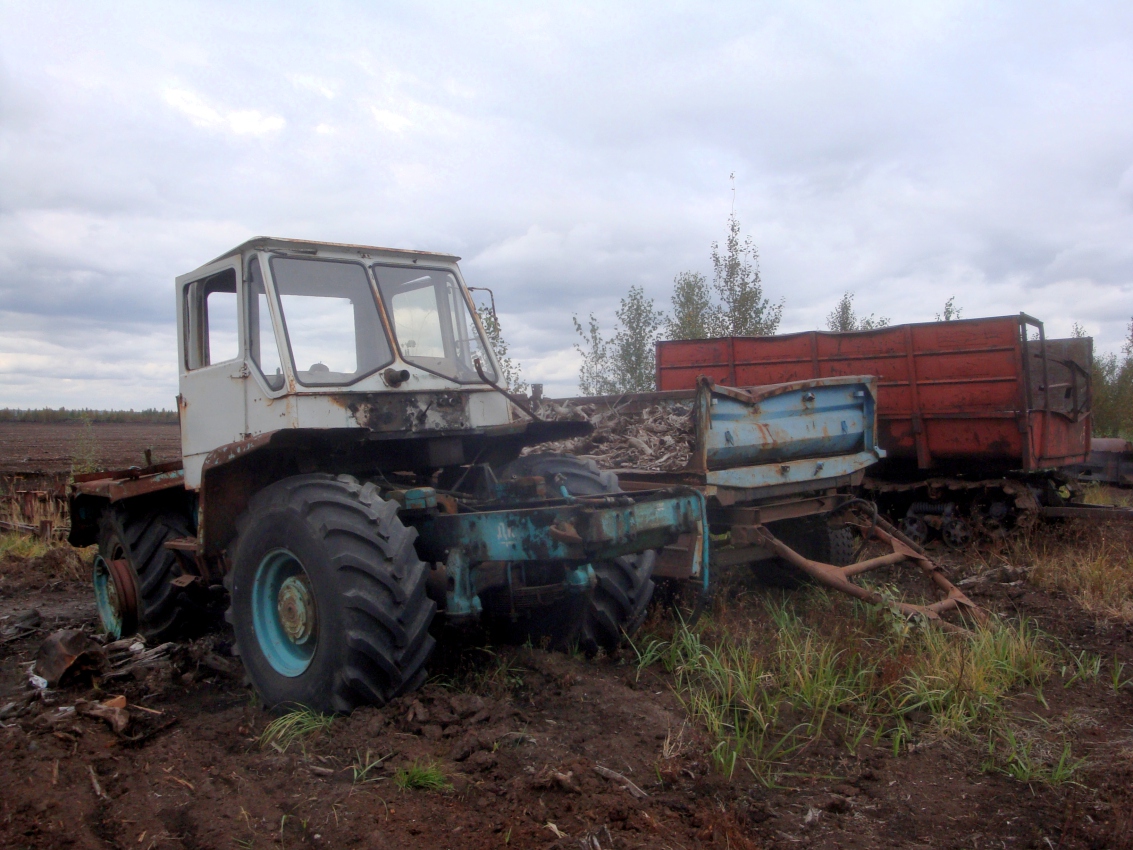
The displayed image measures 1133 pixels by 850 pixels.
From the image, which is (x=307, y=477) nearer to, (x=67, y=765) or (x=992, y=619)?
(x=67, y=765)

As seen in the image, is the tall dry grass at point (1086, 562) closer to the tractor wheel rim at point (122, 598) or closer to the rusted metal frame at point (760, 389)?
the rusted metal frame at point (760, 389)

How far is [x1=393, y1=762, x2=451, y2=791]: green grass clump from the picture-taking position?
11.3 ft

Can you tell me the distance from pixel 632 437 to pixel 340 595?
3565 mm

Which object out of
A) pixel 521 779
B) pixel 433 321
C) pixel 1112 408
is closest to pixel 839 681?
pixel 521 779

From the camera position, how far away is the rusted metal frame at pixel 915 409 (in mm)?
9844

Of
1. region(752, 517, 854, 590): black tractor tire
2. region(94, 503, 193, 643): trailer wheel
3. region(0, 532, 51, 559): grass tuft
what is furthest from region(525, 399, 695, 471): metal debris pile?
region(0, 532, 51, 559): grass tuft

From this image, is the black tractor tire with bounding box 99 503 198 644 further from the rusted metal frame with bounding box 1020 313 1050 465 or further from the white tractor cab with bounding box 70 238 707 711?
the rusted metal frame with bounding box 1020 313 1050 465

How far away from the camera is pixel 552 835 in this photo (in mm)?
3049

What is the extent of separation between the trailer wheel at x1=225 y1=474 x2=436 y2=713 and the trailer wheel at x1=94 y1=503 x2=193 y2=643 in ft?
6.26

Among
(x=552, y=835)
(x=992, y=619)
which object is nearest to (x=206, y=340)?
(x=552, y=835)

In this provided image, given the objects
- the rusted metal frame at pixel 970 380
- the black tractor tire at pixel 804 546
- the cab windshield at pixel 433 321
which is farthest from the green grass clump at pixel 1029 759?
the rusted metal frame at pixel 970 380

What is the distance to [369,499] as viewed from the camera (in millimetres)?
4180

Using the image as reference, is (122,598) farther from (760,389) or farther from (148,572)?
(760,389)

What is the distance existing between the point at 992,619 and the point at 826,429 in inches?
67.9
